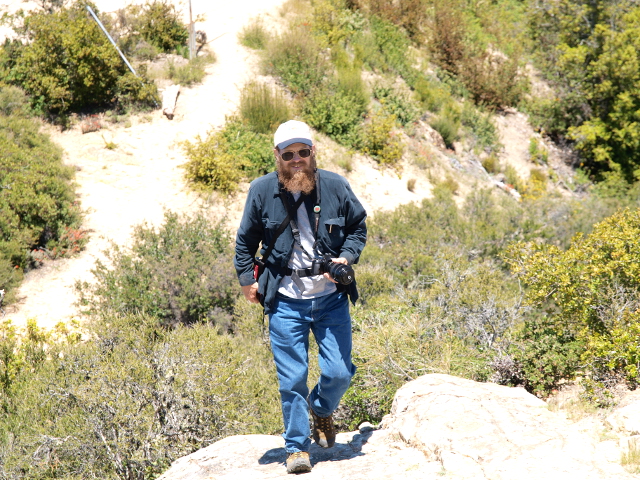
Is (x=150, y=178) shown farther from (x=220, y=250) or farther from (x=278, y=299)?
(x=278, y=299)

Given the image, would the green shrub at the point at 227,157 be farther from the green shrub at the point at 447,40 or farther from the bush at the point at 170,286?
the green shrub at the point at 447,40

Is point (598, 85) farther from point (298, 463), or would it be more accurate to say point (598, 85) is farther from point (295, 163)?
point (298, 463)

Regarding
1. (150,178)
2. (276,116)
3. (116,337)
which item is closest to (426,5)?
(276,116)

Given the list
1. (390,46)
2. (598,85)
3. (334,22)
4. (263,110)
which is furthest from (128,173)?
(598,85)

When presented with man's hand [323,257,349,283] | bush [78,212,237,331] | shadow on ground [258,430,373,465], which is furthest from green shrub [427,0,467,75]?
man's hand [323,257,349,283]

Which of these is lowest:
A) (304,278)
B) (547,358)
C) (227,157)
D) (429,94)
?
(429,94)

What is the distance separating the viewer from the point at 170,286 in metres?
8.02

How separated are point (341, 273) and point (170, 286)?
5.33 m

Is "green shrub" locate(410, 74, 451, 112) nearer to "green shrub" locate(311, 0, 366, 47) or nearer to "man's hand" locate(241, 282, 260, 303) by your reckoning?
"green shrub" locate(311, 0, 366, 47)

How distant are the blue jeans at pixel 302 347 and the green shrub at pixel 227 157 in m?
7.84

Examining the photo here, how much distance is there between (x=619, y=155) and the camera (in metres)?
16.0

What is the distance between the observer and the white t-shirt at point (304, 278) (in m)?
3.22

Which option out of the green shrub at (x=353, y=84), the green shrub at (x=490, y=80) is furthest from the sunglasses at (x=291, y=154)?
the green shrub at (x=490, y=80)

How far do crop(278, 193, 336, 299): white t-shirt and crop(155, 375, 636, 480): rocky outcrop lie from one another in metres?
0.96
